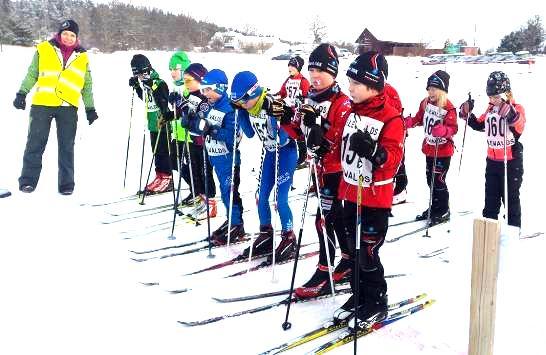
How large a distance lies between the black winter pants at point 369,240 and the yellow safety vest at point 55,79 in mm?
4907

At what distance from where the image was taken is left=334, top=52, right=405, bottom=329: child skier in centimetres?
307

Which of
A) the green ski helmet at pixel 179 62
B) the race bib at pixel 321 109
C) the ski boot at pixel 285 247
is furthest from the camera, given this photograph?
the green ski helmet at pixel 179 62

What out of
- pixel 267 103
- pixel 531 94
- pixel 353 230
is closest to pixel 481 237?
pixel 353 230

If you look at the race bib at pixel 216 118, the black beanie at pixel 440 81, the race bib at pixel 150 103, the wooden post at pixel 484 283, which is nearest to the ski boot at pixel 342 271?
the wooden post at pixel 484 283

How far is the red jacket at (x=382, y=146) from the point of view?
3033mm

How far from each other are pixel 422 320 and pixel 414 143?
8.42m

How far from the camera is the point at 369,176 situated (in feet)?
10.4

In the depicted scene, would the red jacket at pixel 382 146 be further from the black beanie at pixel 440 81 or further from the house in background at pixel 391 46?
the house in background at pixel 391 46

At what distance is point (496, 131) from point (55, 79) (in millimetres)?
5703

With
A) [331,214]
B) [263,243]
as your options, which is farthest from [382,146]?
[263,243]

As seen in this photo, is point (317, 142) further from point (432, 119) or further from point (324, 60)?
point (432, 119)

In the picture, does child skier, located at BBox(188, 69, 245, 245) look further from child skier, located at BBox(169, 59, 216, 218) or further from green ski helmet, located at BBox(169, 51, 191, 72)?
green ski helmet, located at BBox(169, 51, 191, 72)

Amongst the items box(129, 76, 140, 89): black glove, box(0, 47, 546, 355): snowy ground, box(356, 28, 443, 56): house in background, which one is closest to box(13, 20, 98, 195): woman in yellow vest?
box(0, 47, 546, 355): snowy ground

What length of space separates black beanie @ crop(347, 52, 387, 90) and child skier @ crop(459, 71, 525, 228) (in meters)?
2.21
